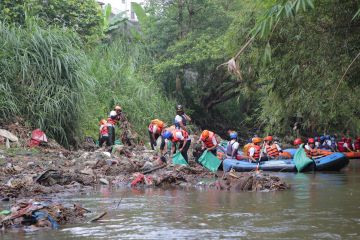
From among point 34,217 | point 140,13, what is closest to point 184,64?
point 140,13

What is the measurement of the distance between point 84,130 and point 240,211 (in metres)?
12.4

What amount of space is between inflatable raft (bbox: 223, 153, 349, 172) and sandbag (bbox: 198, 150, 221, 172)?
2.04ft

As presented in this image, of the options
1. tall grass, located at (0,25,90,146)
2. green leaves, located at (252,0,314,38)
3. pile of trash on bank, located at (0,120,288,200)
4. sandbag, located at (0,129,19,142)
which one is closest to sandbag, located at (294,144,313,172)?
pile of trash on bank, located at (0,120,288,200)

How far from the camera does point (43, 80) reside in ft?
58.6

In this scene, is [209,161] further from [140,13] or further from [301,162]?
[140,13]

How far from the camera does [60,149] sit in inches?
654

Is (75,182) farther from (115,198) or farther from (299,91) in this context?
(299,91)

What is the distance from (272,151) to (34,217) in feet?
39.7

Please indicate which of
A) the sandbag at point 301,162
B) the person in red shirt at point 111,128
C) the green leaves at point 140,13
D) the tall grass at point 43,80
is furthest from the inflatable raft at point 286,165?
the green leaves at point 140,13

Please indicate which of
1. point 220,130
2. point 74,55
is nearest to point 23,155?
point 74,55

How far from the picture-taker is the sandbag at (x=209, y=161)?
1600 centimetres

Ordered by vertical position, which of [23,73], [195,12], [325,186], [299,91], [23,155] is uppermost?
[195,12]

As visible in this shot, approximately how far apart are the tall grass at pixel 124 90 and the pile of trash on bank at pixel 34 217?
41.3 ft

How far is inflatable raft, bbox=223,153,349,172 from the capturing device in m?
16.7
